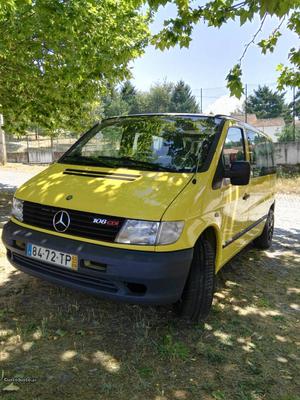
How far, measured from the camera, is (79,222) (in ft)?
10.4

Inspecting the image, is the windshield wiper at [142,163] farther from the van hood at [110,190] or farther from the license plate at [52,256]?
the license plate at [52,256]

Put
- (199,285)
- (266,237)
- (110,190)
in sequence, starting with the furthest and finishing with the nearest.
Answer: (266,237) → (199,285) → (110,190)

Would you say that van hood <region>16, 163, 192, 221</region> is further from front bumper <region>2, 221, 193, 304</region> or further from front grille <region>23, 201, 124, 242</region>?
front bumper <region>2, 221, 193, 304</region>

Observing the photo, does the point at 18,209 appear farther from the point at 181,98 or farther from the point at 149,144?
the point at 181,98

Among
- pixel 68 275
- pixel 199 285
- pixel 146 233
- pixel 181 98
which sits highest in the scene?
pixel 181 98

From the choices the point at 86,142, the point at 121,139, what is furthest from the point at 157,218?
the point at 86,142

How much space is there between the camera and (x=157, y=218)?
2945 mm

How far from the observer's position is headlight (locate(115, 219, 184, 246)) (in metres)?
2.95

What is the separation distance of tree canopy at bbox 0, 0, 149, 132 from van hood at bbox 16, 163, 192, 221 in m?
2.54

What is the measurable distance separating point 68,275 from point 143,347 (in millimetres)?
855

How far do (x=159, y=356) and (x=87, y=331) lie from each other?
27.9 inches

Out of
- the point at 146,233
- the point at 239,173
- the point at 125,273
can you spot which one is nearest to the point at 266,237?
the point at 239,173

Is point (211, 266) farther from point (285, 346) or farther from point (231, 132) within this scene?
point (231, 132)

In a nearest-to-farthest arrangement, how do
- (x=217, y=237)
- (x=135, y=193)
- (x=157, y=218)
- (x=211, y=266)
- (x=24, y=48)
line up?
(x=157, y=218), (x=135, y=193), (x=211, y=266), (x=217, y=237), (x=24, y=48)
